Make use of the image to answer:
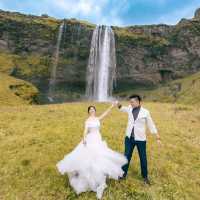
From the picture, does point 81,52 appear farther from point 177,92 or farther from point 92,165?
point 92,165

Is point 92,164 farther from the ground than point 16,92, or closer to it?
closer to it

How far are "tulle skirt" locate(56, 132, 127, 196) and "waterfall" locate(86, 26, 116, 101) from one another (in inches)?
1890

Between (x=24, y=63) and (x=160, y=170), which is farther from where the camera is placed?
(x=24, y=63)

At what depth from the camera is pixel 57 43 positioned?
59.3 metres

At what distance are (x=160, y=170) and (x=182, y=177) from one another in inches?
33.2

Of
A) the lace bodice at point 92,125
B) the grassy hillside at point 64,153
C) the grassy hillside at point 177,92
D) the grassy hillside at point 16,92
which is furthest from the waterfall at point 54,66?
the lace bodice at point 92,125

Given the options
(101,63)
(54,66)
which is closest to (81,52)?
(101,63)

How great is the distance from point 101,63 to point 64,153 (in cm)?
4736

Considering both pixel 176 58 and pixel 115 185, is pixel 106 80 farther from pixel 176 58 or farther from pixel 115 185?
pixel 115 185

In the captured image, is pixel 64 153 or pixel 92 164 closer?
pixel 92 164

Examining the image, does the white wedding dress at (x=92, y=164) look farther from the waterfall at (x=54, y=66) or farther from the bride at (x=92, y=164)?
the waterfall at (x=54, y=66)

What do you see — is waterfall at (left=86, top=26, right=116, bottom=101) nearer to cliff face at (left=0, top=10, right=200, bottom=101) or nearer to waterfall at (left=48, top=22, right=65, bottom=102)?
cliff face at (left=0, top=10, right=200, bottom=101)

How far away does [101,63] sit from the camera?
192ft

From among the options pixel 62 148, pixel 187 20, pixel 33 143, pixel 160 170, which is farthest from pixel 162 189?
pixel 187 20
